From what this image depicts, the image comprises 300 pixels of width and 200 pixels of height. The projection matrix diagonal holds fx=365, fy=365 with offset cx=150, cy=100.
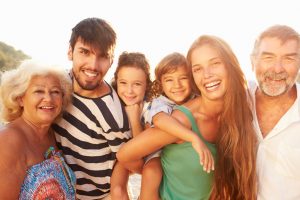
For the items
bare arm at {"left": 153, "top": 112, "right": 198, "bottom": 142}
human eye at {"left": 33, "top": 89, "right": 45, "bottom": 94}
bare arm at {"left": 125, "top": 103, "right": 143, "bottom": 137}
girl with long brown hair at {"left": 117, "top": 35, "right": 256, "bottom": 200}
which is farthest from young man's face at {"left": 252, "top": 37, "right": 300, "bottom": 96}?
human eye at {"left": 33, "top": 89, "right": 45, "bottom": 94}

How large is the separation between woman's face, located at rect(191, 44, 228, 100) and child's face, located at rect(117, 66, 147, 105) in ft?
3.62

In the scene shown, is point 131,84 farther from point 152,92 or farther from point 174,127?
point 174,127

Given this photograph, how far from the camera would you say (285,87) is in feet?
11.8

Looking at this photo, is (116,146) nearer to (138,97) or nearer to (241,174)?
(138,97)

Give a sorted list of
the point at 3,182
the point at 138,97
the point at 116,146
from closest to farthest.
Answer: the point at 3,182, the point at 116,146, the point at 138,97

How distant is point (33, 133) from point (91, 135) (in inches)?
23.3

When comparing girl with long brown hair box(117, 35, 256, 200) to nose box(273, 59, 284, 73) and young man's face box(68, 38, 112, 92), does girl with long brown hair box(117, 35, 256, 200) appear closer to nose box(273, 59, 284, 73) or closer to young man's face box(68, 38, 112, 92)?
nose box(273, 59, 284, 73)

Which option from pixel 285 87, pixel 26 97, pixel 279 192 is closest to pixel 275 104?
pixel 285 87

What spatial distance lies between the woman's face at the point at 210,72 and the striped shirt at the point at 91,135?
3.35 ft

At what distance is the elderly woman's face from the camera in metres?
3.56

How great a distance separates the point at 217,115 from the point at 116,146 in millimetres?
1119

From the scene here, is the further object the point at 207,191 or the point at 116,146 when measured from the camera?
the point at 116,146

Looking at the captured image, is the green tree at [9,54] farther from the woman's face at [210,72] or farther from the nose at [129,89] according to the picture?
the woman's face at [210,72]

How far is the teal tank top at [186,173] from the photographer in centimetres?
341
